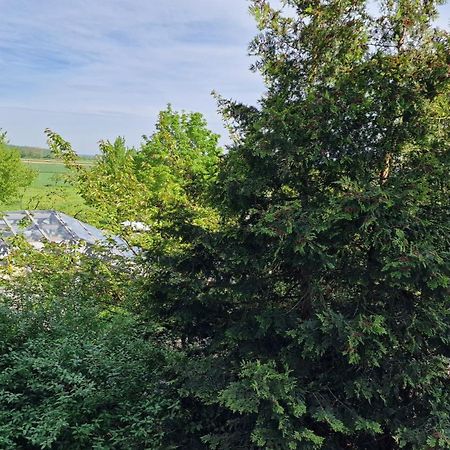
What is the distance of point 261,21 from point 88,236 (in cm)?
953

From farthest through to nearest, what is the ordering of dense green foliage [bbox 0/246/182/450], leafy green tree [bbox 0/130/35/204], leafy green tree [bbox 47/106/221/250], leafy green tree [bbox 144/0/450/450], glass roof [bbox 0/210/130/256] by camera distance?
1. leafy green tree [bbox 0/130/35/204]
2. glass roof [bbox 0/210/130/256]
3. leafy green tree [bbox 47/106/221/250]
4. dense green foliage [bbox 0/246/182/450]
5. leafy green tree [bbox 144/0/450/450]

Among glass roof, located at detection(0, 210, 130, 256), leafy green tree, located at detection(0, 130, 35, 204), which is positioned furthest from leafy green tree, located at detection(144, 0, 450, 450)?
Result: leafy green tree, located at detection(0, 130, 35, 204)

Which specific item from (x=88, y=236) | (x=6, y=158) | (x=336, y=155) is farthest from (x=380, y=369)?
(x=6, y=158)

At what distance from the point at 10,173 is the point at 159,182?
1366cm

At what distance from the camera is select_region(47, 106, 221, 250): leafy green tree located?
14.2ft

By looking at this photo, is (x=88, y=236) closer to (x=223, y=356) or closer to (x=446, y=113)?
(x=223, y=356)

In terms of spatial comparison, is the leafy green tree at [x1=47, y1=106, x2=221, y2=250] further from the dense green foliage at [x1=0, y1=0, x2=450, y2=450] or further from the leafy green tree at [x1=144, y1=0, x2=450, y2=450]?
the leafy green tree at [x1=144, y1=0, x2=450, y2=450]

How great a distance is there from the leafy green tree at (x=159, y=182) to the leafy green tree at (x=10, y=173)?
10.5 meters

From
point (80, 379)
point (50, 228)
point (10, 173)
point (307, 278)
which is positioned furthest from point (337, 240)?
point (10, 173)

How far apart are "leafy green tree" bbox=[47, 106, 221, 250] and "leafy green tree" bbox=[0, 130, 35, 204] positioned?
10.5m

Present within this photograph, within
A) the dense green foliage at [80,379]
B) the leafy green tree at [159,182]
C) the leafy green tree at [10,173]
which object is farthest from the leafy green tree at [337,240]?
→ the leafy green tree at [10,173]

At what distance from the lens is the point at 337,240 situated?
3354mm

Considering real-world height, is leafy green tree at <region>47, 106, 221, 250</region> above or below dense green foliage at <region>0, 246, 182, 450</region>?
above

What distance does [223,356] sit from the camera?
150 inches
